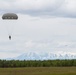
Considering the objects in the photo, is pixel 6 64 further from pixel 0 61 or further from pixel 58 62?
pixel 58 62

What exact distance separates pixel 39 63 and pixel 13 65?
8949 millimetres

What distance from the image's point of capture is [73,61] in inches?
5876

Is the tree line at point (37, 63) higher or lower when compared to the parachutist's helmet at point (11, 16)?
lower

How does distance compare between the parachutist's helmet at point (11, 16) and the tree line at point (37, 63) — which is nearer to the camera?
the parachutist's helmet at point (11, 16)

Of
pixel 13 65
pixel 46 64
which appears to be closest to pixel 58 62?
pixel 46 64

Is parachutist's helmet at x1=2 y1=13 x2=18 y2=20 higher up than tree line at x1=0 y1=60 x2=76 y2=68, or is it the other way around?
parachutist's helmet at x1=2 y1=13 x2=18 y2=20

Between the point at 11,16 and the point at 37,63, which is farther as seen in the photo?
the point at 37,63

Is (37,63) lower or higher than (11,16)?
lower

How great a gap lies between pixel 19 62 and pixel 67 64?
16.8 m

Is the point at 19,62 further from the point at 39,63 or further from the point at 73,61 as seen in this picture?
the point at 73,61

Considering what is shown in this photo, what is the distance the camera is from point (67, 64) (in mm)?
146375

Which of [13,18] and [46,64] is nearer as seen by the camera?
[13,18]

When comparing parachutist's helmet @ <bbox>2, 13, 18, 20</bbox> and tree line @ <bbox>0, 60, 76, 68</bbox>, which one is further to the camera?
tree line @ <bbox>0, 60, 76, 68</bbox>

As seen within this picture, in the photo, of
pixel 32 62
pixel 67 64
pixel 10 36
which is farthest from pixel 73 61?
pixel 10 36
